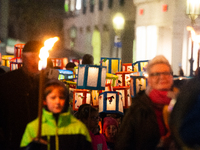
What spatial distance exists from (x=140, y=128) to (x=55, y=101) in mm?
778

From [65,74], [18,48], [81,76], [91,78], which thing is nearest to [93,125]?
[91,78]

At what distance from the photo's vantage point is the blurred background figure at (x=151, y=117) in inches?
103

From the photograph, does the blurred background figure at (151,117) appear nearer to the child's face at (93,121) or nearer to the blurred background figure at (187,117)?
the blurred background figure at (187,117)

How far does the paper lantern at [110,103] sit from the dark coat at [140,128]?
163 inches

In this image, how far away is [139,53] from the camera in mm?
18000

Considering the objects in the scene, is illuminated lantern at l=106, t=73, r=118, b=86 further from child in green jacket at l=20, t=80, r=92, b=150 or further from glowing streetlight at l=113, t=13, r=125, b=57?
glowing streetlight at l=113, t=13, r=125, b=57

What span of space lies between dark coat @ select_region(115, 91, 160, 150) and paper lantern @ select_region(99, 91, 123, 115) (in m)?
4.14

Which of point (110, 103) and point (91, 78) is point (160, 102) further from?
point (110, 103)

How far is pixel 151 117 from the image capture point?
2.64 meters

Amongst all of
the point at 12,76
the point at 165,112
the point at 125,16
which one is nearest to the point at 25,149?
the point at 12,76

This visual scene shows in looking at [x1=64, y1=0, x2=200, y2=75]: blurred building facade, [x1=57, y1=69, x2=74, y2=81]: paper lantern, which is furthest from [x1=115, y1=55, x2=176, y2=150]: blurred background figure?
[x1=64, y1=0, x2=200, y2=75]: blurred building facade

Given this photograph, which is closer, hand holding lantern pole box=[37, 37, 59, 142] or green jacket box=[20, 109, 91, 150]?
hand holding lantern pole box=[37, 37, 59, 142]

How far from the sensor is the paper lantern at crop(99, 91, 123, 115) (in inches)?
271

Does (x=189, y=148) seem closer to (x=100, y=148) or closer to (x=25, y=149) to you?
(x=25, y=149)
